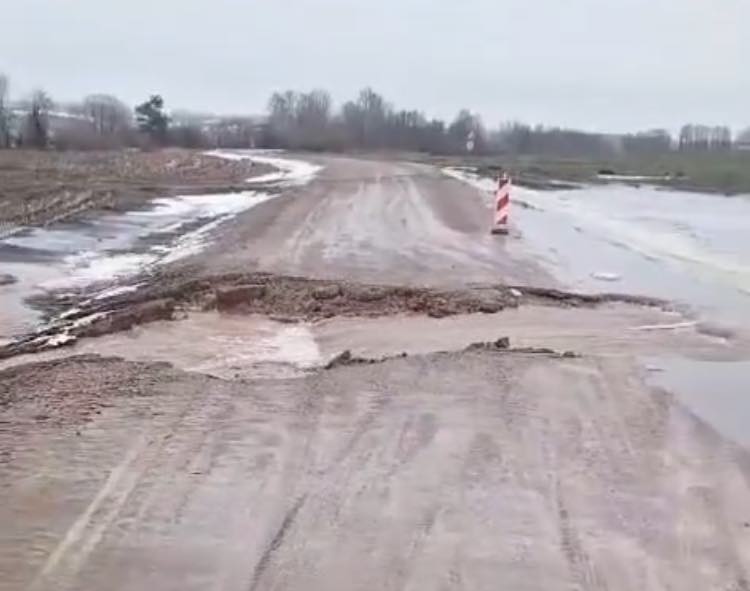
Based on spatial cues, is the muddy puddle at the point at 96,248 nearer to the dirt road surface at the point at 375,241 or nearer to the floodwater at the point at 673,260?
the dirt road surface at the point at 375,241

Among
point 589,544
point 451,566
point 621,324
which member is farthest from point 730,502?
point 621,324

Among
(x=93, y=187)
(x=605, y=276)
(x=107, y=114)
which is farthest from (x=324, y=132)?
(x=605, y=276)

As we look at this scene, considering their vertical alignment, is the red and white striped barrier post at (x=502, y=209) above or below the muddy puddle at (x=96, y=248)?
above

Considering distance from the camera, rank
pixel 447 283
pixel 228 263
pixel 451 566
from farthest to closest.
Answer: pixel 228 263 → pixel 447 283 → pixel 451 566

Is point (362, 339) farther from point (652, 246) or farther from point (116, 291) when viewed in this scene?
point (652, 246)

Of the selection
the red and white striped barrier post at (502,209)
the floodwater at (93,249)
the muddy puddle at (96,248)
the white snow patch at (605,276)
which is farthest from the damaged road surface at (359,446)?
the red and white striped barrier post at (502,209)

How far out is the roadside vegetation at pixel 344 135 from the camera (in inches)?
3903

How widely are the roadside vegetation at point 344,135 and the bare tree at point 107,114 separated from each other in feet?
0.52

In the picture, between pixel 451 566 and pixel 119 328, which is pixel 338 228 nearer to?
pixel 119 328

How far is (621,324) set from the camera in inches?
472

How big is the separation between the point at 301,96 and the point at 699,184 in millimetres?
115401

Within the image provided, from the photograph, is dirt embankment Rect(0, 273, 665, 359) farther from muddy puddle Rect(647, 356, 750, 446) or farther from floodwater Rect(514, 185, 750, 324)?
muddy puddle Rect(647, 356, 750, 446)

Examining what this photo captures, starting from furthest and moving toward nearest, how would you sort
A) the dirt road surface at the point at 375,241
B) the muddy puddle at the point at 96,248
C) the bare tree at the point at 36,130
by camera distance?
1. the bare tree at the point at 36,130
2. the dirt road surface at the point at 375,241
3. the muddy puddle at the point at 96,248

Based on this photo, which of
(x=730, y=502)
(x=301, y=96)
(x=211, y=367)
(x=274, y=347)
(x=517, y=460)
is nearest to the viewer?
(x=730, y=502)
